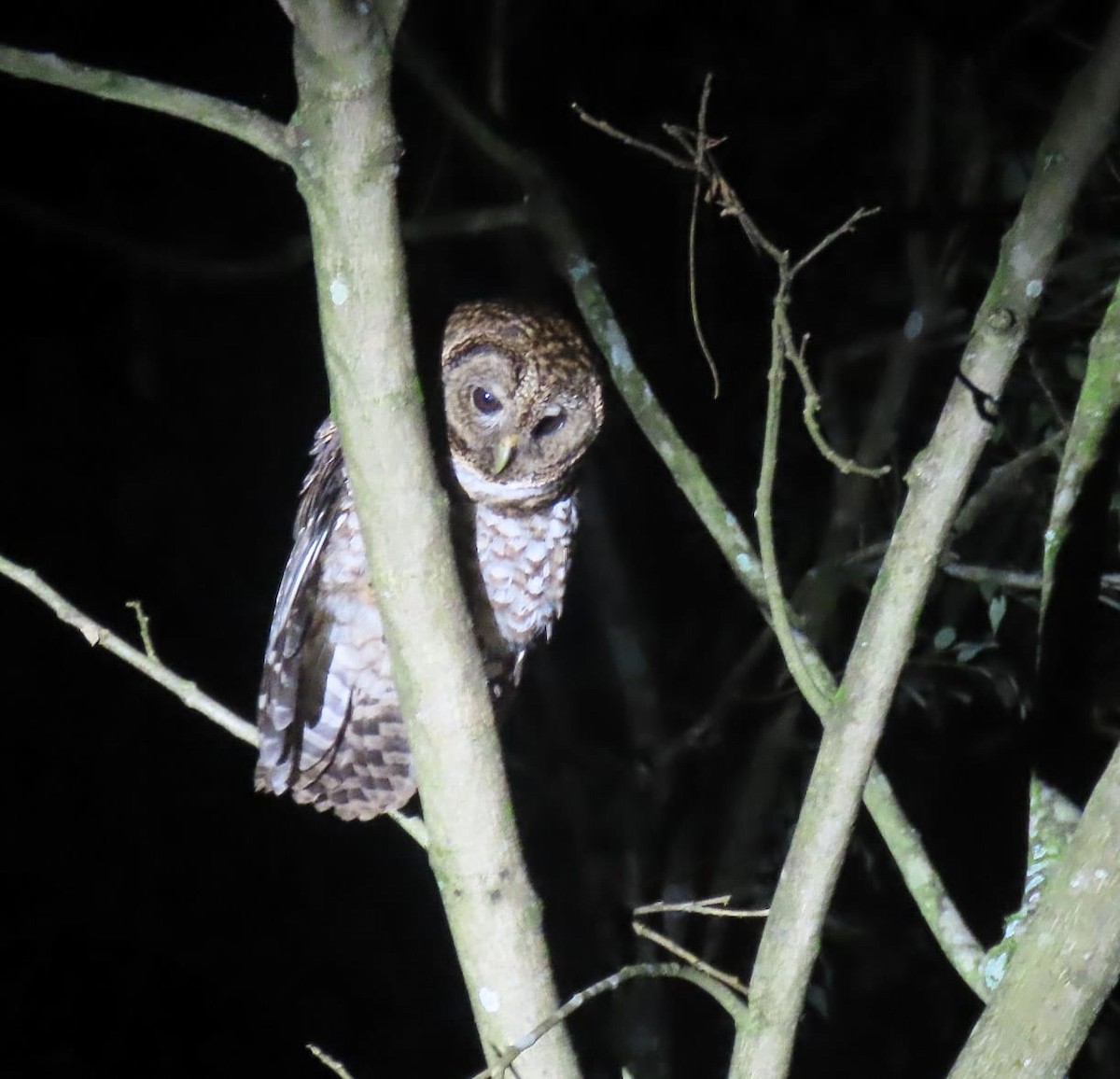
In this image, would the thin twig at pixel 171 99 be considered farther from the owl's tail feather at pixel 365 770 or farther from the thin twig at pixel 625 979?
the owl's tail feather at pixel 365 770

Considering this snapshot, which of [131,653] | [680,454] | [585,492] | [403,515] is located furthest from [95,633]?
[585,492]

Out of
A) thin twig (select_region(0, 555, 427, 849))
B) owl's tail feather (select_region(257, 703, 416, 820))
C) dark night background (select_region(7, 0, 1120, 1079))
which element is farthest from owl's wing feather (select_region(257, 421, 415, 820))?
dark night background (select_region(7, 0, 1120, 1079))

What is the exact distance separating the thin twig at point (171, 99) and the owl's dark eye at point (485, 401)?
103 centimetres

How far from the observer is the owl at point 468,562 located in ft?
6.94

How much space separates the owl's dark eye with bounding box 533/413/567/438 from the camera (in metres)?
2.24

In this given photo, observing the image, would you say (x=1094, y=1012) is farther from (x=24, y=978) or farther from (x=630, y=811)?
(x=24, y=978)

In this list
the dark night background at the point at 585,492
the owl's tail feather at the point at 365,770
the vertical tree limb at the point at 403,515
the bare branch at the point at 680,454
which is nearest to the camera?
the vertical tree limb at the point at 403,515

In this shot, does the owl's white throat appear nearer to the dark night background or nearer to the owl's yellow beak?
the owl's yellow beak

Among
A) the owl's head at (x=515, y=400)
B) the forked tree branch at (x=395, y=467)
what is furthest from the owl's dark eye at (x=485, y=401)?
the forked tree branch at (x=395, y=467)

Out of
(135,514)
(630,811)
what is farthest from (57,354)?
(630,811)

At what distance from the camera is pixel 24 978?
9.55ft

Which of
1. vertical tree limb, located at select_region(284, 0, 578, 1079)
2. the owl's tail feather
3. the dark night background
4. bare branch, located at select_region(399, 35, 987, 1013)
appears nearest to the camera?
vertical tree limb, located at select_region(284, 0, 578, 1079)

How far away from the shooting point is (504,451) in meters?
2.19

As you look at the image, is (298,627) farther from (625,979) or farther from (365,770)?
(625,979)
